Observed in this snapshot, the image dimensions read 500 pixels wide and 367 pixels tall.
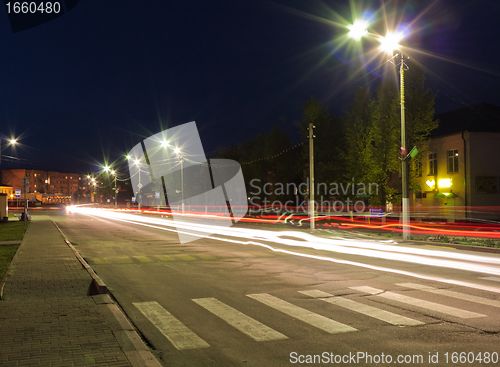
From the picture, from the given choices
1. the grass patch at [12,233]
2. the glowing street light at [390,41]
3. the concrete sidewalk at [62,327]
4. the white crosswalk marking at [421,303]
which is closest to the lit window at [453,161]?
the glowing street light at [390,41]

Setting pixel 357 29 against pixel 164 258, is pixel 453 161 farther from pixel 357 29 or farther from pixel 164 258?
pixel 164 258

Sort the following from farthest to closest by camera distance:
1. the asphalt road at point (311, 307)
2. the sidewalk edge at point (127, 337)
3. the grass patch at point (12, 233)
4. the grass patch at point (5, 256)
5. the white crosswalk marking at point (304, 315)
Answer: the grass patch at point (12, 233) → the grass patch at point (5, 256) → the white crosswalk marking at point (304, 315) → the asphalt road at point (311, 307) → the sidewalk edge at point (127, 337)

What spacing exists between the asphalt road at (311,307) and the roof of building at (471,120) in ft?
79.6

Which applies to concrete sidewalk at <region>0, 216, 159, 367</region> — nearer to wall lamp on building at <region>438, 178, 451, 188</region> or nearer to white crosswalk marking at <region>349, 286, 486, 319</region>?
white crosswalk marking at <region>349, 286, 486, 319</region>

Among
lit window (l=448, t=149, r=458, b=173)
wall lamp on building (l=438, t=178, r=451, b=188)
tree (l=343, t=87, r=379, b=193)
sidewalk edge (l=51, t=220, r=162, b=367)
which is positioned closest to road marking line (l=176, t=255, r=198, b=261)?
sidewalk edge (l=51, t=220, r=162, b=367)

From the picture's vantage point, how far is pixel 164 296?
8.45 m

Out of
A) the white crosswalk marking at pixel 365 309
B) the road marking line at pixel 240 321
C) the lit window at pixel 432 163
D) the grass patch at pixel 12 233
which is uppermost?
the lit window at pixel 432 163

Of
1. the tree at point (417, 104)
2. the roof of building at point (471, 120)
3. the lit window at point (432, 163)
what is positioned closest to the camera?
the tree at point (417, 104)

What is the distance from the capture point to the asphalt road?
521 cm

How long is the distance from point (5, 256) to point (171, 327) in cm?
1023

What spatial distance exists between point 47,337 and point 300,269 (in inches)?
297

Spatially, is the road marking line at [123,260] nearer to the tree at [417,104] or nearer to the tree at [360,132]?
the tree at [417,104]

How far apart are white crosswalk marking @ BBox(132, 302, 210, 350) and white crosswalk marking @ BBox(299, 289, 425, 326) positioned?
9.52 feet

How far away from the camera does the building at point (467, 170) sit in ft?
112
